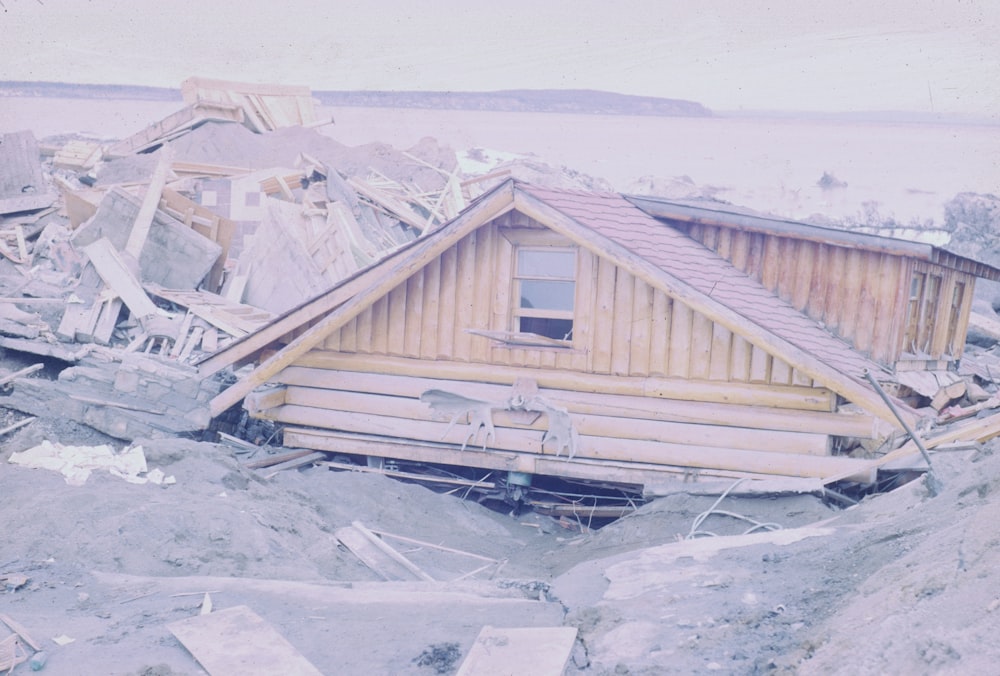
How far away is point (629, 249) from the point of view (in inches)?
409

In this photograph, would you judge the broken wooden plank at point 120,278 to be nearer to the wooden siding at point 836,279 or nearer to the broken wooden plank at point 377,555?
the broken wooden plank at point 377,555

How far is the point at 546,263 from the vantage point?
11.4m

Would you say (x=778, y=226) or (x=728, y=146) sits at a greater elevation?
(x=728, y=146)

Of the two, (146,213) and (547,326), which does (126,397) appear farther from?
(146,213)

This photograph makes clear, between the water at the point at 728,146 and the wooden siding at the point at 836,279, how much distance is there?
73.9 ft

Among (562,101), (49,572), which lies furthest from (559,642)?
(562,101)

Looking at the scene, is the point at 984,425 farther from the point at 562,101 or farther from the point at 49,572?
the point at 562,101

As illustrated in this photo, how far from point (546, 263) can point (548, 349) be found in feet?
3.49

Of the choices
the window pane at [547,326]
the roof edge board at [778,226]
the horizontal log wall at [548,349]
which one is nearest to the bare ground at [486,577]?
the horizontal log wall at [548,349]

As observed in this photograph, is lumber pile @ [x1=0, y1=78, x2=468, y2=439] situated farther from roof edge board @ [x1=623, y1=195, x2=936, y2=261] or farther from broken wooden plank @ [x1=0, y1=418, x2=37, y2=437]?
roof edge board @ [x1=623, y1=195, x2=936, y2=261]

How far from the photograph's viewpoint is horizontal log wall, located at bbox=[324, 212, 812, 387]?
10.7m

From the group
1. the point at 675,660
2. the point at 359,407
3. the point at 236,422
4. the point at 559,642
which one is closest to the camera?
the point at 675,660

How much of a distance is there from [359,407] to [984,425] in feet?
23.8

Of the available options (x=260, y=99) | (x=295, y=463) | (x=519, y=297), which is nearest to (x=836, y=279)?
(x=519, y=297)
